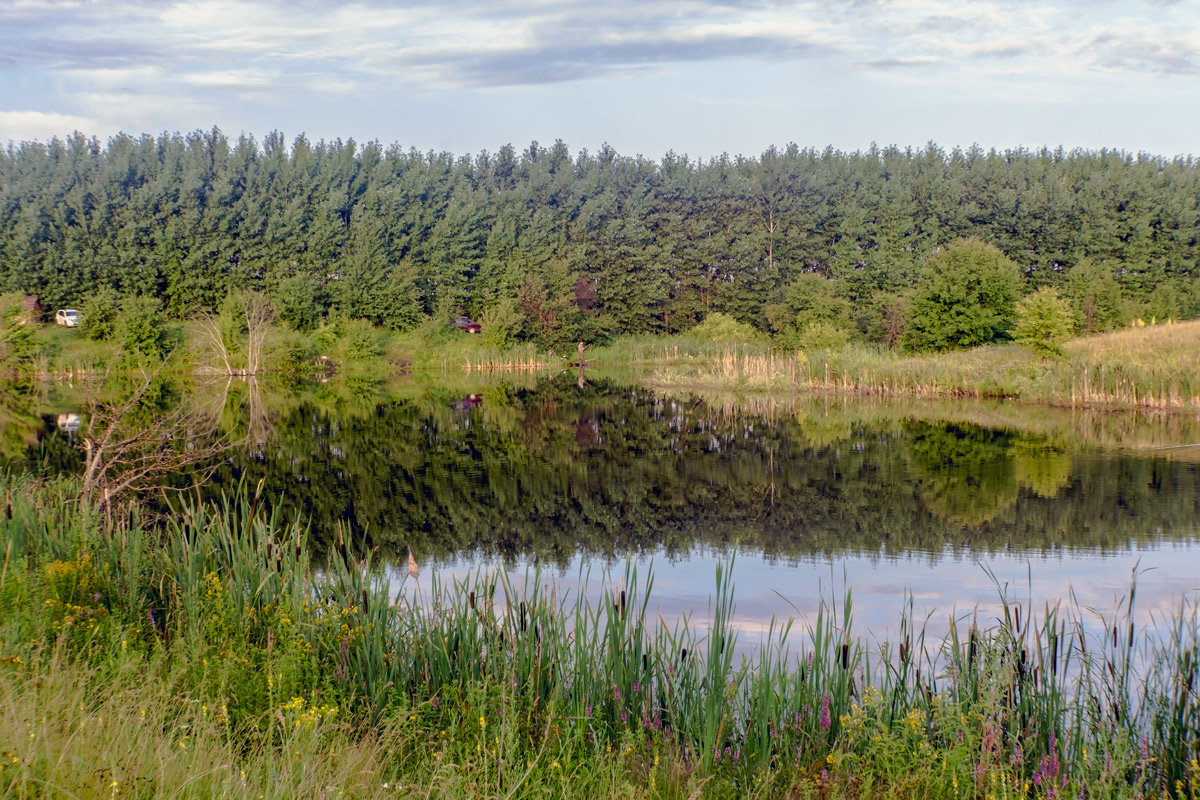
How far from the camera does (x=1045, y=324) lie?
87.6 ft

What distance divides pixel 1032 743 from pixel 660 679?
1653 mm

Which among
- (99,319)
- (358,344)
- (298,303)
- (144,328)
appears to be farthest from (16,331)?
(358,344)

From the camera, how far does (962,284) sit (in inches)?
1373

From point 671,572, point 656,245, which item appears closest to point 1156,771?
point 671,572

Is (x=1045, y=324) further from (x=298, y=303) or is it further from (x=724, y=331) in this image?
(x=298, y=303)

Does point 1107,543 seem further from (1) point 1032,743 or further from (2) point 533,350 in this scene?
(2) point 533,350

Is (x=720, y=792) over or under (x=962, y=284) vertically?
under

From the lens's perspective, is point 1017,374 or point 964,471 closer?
point 964,471

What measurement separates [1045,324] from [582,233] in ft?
118

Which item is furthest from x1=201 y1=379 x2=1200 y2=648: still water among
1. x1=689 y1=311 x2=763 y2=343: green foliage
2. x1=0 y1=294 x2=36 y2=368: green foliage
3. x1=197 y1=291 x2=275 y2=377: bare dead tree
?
x1=689 y1=311 x2=763 y2=343: green foliage

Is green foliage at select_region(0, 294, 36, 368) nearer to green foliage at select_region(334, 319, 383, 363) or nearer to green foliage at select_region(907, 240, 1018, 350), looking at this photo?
green foliage at select_region(334, 319, 383, 363)

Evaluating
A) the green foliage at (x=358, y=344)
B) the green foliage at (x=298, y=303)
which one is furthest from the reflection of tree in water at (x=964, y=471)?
the green foliage at (x=298, y=303)

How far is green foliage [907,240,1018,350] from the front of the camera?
3478 centimetres

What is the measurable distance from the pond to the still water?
0.16 feet
